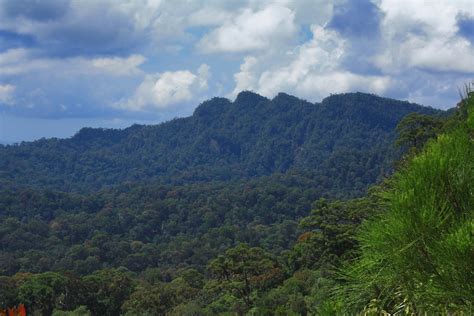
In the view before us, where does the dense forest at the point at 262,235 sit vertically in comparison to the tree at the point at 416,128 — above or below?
below

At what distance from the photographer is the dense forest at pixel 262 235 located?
2543mm

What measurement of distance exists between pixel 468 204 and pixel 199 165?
183763mm

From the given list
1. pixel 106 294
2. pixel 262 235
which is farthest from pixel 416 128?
pixel 262 235

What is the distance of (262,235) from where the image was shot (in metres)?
71.7

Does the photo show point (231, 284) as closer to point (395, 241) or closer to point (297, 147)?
point (395, 241)

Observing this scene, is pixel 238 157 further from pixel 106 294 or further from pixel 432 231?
pixel 432 231

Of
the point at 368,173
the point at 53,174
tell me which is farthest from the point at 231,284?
the point at 53,174

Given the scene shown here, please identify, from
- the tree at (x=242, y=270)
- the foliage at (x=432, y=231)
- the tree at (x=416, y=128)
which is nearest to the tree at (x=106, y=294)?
the tree at (x=242, y=270)

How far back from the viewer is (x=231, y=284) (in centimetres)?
2888

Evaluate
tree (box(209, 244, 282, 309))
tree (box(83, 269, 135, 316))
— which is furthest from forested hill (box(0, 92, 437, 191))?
tree (box(209, 244, 282, 309))

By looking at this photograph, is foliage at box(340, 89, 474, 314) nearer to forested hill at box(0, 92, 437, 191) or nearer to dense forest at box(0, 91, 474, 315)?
dense forest at box(0, 91, 474, 315)

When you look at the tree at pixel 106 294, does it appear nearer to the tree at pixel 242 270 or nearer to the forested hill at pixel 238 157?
the tree at pixel 242 270

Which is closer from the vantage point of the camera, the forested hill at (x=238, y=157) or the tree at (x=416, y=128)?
the tree at (x=416, y=128)

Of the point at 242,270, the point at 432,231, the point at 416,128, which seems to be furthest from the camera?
the point at 242,270
